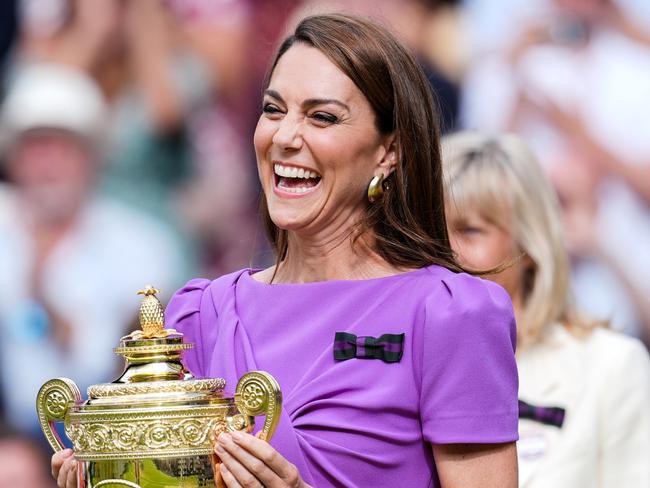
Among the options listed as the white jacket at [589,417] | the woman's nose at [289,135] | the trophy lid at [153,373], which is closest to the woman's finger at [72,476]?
the trophy lid at [153,373]

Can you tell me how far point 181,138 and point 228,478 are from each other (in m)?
4.47

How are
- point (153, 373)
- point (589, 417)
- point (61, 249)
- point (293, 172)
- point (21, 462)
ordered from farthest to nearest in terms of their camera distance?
point (61, 249)
point (21, 462)
point (589, 417)
point (293, 172)
point (153, 373)

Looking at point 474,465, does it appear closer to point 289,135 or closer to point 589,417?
point 289,135

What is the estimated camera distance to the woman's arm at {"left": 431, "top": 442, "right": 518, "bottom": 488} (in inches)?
116

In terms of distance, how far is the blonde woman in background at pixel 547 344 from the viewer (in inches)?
178

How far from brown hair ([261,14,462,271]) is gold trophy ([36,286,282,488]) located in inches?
21.8

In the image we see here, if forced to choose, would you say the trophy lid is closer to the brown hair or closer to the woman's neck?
the woman's neck

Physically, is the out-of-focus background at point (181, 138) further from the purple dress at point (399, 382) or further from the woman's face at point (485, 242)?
the purple dress at point (399, 382)

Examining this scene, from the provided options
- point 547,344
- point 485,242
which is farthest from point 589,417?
→ point 485,242

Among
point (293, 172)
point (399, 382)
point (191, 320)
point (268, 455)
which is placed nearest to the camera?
point (268, 455)

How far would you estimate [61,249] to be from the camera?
707cm

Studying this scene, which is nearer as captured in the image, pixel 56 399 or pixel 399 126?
pixel 56 399

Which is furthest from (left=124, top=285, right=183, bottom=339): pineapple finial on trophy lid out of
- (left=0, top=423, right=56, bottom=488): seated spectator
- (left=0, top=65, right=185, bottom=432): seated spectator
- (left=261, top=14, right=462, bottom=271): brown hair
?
(left=0, top=423, right=56, bottom=488): seated spectator

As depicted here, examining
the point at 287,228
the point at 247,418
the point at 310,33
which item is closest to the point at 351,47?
the point at 310,33
